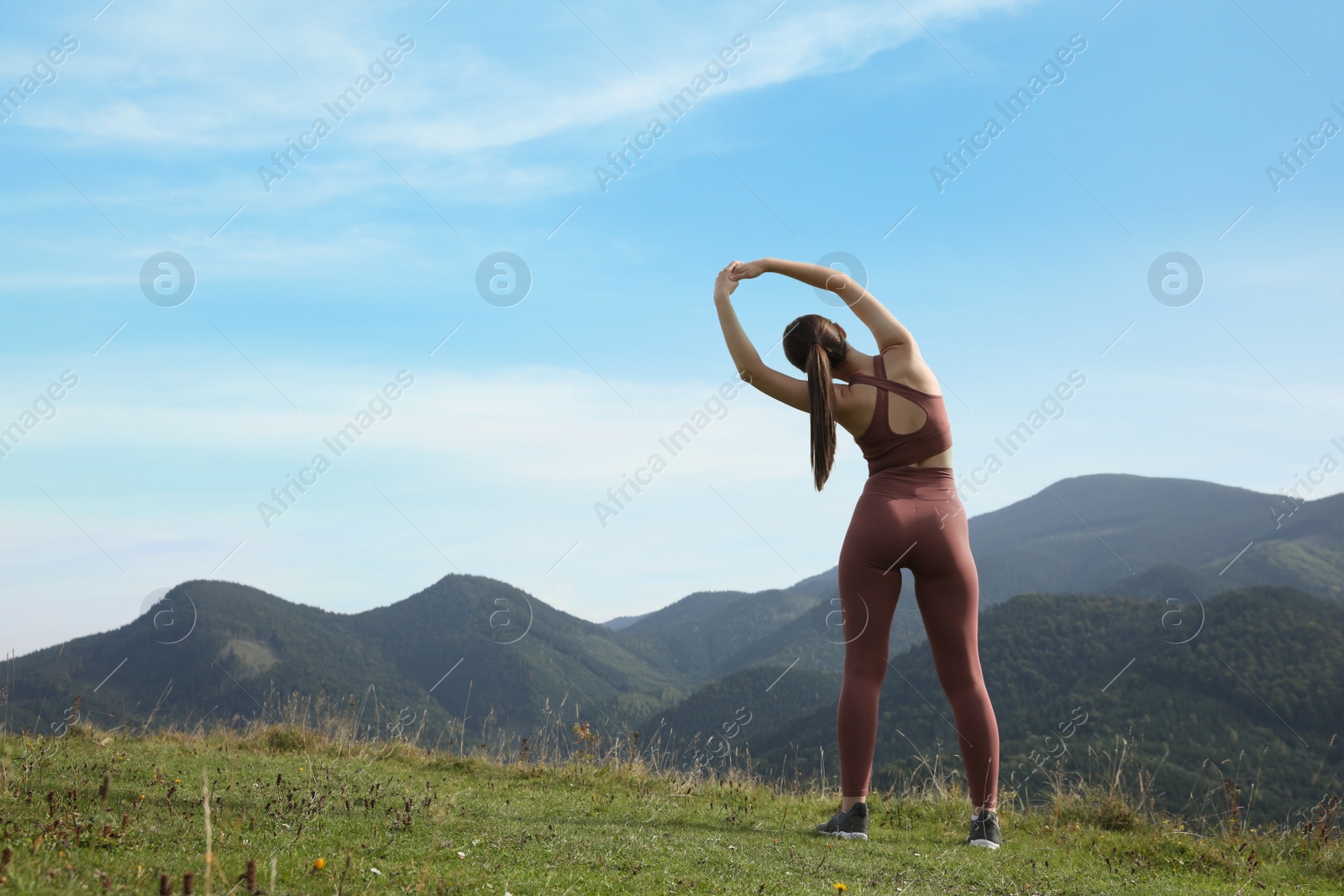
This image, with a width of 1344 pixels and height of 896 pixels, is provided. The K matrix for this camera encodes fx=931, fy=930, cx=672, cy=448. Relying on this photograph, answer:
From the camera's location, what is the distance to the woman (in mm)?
5422

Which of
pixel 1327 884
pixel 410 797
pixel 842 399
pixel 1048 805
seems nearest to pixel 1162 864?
pixel 1327 884

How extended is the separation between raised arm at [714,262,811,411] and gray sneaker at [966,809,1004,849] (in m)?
2.66

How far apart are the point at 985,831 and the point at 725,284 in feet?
11.9

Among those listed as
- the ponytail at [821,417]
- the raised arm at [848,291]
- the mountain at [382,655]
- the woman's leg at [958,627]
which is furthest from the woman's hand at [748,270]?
the mountain at [382,655]

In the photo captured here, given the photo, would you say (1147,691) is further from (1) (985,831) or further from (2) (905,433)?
(2) (905,433)

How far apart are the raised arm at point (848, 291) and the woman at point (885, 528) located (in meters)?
0.01

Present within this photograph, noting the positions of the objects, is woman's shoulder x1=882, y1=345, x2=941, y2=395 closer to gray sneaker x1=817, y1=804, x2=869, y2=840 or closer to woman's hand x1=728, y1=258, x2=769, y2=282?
woman's hand x1=728, y1=258, x2=769, y2=282

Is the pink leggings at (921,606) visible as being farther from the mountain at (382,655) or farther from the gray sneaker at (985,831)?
the mountain at (382,655)

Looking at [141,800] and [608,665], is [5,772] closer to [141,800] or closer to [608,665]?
[141,800]

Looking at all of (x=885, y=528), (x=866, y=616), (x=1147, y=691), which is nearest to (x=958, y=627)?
(x=866, y=616)

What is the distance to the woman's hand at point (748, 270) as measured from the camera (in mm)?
5766

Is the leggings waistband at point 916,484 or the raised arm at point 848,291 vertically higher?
the raised arm at point 848,291

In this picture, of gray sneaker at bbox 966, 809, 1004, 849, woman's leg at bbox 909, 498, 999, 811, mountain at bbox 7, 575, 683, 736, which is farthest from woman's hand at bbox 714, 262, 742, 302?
mountain at bbox 7, 575, 683, 736

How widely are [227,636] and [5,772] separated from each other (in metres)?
103
